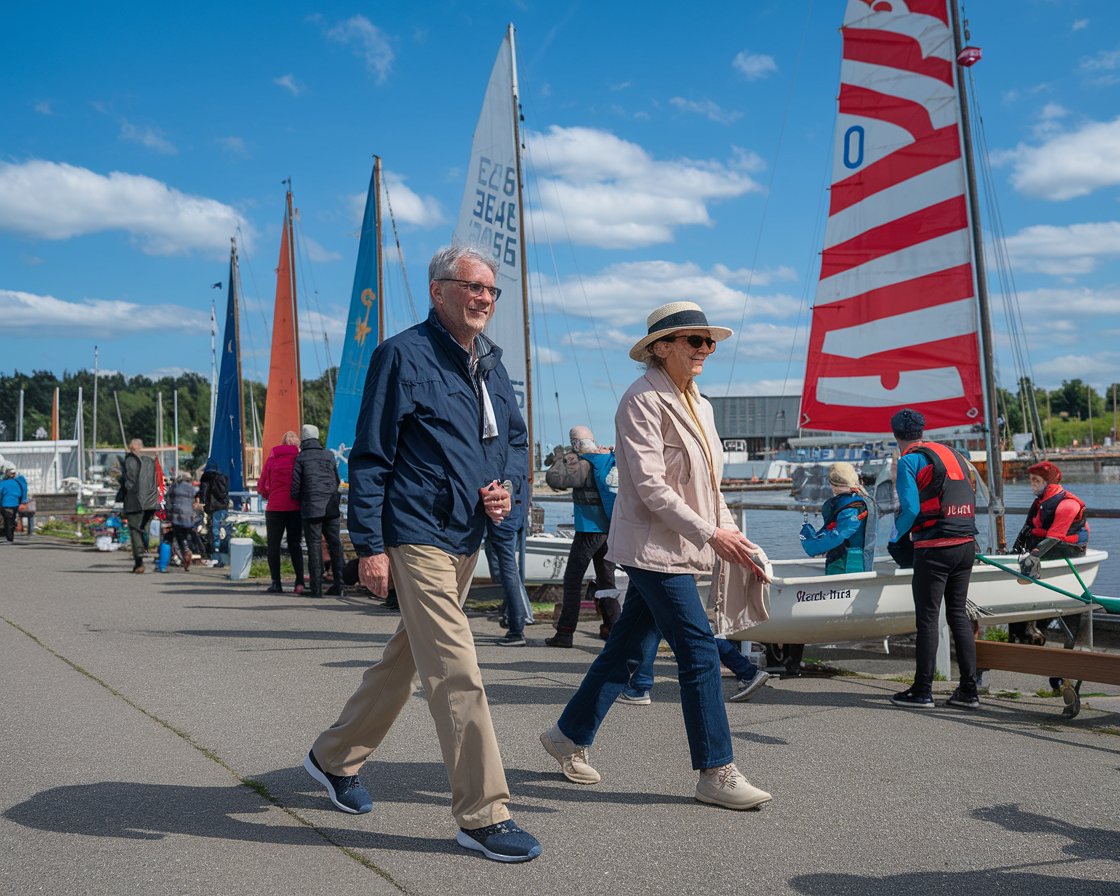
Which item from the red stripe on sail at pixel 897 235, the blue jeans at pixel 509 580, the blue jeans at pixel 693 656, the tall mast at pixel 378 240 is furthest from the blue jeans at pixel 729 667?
the tall mast at pixel 378 240

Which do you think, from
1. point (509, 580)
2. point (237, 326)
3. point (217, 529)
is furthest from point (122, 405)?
point (509, 580)

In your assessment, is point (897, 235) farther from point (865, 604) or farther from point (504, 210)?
point (865, 604)

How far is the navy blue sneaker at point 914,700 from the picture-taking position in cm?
614

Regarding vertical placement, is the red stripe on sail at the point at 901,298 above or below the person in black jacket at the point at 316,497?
above

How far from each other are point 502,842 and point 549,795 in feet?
2.76

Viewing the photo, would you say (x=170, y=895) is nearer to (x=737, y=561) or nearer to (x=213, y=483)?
(x=737, y=561)

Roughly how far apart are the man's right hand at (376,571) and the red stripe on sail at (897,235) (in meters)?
10.8

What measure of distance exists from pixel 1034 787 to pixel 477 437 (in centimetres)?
271

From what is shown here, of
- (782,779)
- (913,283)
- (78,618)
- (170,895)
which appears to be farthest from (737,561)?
(913,283)

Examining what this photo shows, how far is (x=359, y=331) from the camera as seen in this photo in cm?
2441

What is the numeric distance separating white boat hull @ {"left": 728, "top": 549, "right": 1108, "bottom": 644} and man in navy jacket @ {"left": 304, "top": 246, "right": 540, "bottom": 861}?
10.2 ft

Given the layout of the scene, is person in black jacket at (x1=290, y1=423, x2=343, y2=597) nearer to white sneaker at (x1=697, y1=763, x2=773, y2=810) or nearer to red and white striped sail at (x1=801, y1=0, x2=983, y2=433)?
red and white striped sail at (x1=801, y1=0, x2=983, y2=433)

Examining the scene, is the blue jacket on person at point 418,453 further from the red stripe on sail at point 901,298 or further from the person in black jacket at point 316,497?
the red stripe on sail at point 901,298

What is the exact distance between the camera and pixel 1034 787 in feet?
14.7
